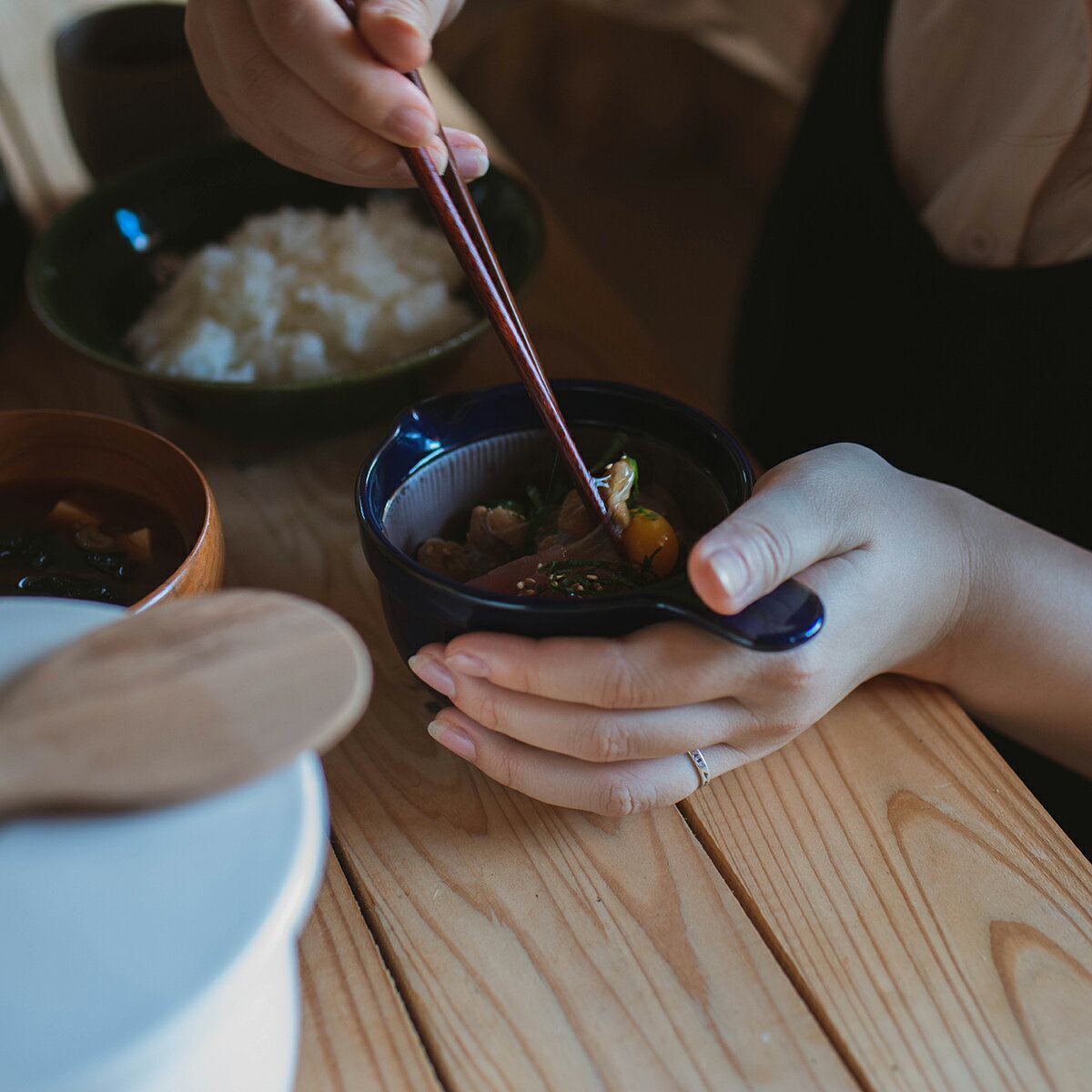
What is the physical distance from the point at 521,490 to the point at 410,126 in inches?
9.9

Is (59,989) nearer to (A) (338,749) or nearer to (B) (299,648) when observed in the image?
(B) (299,648)

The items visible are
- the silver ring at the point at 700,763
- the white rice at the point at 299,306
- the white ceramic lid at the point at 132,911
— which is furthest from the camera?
the white rice at the point at 299,306

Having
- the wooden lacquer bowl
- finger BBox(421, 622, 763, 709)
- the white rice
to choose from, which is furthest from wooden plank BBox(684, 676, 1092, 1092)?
the white rice

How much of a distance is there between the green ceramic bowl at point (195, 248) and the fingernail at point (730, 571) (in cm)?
40

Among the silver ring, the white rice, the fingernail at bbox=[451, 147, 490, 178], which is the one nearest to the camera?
the silver ring

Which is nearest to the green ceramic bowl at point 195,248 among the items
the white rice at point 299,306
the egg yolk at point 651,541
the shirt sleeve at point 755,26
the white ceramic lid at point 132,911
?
the white rice at point 299,306

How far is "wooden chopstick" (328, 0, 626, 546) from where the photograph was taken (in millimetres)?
622

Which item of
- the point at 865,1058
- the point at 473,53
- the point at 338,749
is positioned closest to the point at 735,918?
the point at 865,1058

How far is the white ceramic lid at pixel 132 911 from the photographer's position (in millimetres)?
293

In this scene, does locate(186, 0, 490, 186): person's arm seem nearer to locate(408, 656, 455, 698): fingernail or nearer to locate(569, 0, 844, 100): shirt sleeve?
locate(408, 656, 455, 698): fingernail

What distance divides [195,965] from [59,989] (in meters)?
0.04

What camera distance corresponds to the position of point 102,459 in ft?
2.21

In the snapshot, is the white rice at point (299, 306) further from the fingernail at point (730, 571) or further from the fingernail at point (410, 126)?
the fingernail at point (730, 571)

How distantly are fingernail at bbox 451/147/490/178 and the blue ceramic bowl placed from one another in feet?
0.61
